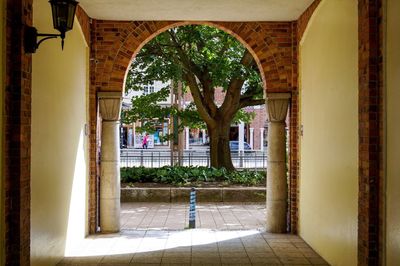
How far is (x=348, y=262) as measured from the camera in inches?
269

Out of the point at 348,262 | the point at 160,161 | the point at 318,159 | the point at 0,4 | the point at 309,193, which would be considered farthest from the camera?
the point at 160,161

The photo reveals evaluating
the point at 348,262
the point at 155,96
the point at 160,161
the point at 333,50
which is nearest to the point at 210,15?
the point at 333,50

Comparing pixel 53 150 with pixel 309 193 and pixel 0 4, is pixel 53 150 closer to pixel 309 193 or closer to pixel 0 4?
pixel 0 4

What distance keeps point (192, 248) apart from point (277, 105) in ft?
10.2

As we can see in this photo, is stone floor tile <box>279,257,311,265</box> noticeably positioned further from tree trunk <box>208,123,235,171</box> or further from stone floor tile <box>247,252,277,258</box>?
tree trunk <box>208,123,235,171</box>

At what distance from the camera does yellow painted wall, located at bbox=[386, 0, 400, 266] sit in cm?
527

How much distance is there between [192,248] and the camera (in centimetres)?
886

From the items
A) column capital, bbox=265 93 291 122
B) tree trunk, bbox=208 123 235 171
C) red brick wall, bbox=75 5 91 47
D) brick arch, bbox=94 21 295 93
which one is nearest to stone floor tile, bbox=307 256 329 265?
column capital, bbox=265 93 291 122

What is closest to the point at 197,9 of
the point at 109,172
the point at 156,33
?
the point at 156,33

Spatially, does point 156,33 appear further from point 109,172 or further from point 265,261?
point 265,261

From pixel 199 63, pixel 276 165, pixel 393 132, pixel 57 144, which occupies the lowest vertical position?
pixel 276 165

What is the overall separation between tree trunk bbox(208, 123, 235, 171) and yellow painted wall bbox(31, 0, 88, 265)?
9123mm

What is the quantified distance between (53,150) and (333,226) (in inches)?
149

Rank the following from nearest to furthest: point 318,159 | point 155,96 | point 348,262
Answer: point 348,262
point 318,159
point 155,96
